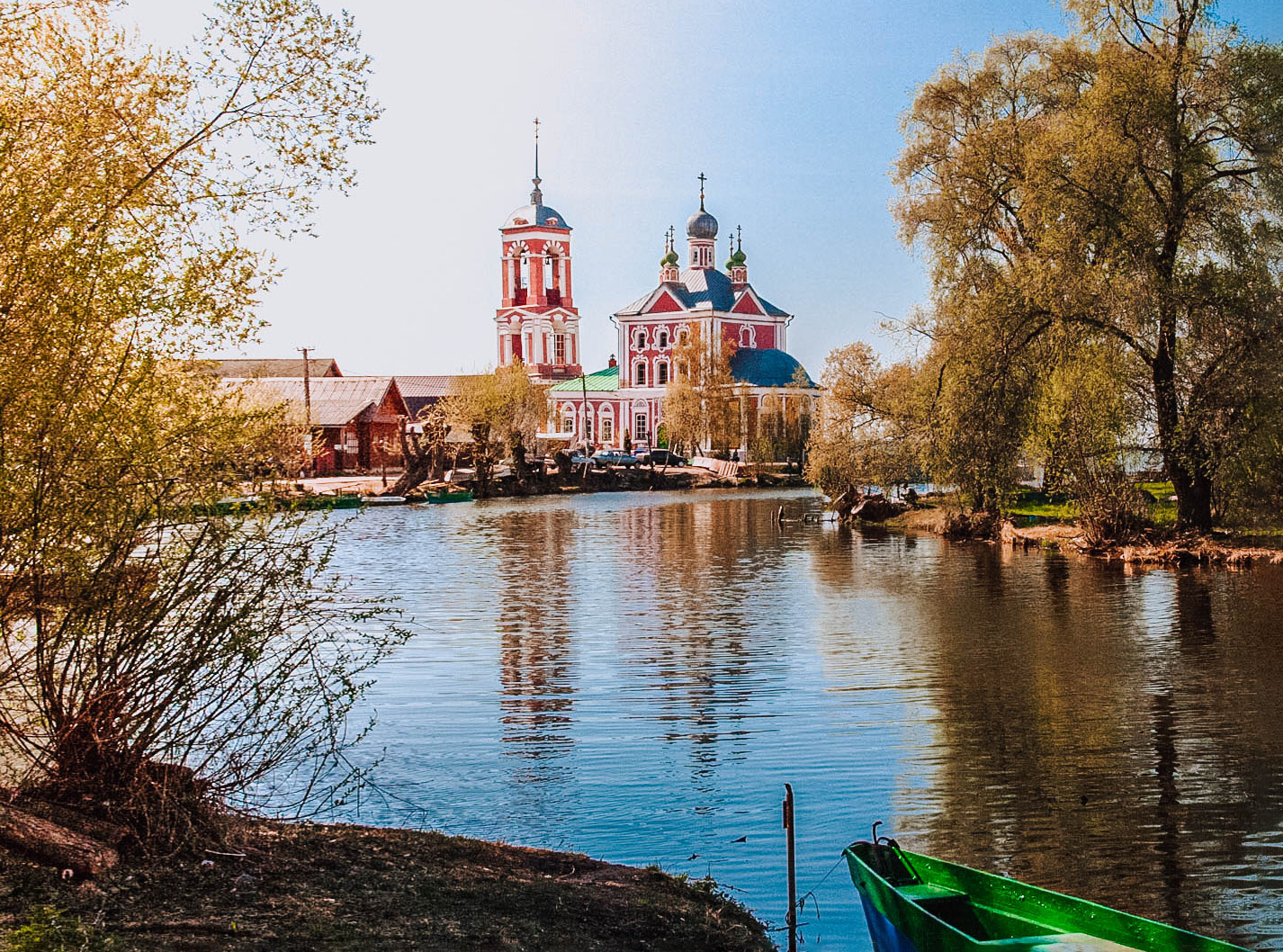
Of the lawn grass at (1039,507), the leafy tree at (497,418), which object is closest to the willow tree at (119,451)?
the lawn grass at (1039,507)

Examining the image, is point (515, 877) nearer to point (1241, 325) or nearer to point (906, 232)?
point (1241, 325)

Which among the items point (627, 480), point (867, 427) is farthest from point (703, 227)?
point (867, 427)

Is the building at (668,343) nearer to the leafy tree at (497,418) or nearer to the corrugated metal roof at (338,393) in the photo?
the leafy tree at (497,418)

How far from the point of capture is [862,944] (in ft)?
26.8

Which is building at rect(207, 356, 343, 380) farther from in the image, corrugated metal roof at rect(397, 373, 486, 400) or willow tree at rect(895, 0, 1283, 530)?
willow tree at rect(895, 0, 1283, 530)

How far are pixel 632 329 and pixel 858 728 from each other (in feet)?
301

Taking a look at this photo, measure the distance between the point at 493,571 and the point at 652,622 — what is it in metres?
9.32

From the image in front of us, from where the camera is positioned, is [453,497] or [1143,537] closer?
[1143,537]

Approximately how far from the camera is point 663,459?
8812cm

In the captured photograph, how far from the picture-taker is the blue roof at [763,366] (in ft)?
325

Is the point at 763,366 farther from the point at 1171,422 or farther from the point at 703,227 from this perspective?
the point at 1171,422

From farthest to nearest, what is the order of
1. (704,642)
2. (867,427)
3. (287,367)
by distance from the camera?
1. (287,367)
2. (867,427)
3. (704,642)

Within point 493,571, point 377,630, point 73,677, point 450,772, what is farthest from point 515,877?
point 493,571

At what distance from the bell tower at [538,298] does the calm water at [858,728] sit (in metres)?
85.6
